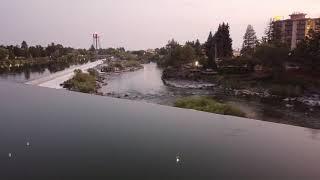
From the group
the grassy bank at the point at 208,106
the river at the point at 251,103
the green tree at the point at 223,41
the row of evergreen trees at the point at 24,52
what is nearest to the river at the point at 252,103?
the river at the point at 251,103

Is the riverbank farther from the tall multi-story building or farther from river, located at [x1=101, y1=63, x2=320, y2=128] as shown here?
the tall multi-story building

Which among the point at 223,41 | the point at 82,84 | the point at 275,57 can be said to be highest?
the point at 223,41

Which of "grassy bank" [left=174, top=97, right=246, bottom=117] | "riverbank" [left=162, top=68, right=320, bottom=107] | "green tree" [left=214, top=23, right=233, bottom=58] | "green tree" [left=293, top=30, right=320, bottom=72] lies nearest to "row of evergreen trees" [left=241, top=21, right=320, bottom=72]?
"green tree" [left=293, top=30, right=320, bottom=72]

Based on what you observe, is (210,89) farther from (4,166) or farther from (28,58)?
(28,58)

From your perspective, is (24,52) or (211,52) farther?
(24,52)

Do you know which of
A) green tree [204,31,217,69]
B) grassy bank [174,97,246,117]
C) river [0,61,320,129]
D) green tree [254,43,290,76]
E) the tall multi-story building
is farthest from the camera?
the tall multi-story building

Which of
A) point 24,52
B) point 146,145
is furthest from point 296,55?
point 24,52

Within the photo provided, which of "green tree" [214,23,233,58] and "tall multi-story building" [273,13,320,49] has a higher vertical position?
"tall multi-story building" [273,13,320,49]

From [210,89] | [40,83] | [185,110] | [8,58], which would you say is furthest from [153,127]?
[8,58]

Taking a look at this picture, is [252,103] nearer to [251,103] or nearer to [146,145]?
[251,103]

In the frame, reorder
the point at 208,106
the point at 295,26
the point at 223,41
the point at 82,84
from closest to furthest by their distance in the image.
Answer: the point at 208,106, the point at 82,84, the point at 223,41, the point at 295,26

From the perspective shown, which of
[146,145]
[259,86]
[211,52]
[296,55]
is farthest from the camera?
[211,52]
